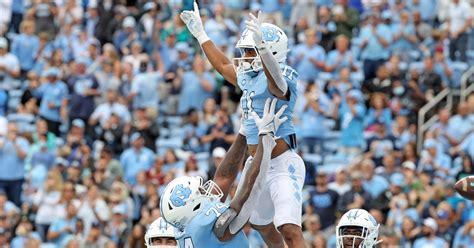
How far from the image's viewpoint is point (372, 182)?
23.1 metres

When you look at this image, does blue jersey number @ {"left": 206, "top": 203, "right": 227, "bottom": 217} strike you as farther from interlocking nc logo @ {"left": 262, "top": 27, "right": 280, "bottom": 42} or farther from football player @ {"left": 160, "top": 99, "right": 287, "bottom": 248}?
interlocking nc logo @ {"left": 262, "top": 27, "right": 280, "bottom": 42}

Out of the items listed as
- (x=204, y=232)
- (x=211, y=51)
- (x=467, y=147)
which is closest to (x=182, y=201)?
(x=204, y=232)

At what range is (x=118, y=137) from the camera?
25.9m

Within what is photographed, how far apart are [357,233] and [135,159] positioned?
12.8 meters

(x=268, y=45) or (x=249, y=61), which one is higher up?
(x=268, y=45)

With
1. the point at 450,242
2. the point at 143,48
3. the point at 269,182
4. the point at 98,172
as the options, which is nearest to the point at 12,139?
the point at 98,172

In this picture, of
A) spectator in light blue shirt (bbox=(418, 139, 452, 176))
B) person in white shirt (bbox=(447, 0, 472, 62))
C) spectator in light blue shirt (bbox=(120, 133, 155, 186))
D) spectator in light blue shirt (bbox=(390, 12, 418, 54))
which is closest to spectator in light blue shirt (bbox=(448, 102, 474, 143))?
Result: spectator in light blue shirt (bbox=(418, 139, 452, 176))

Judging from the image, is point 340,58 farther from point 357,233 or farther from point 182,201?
point 182,201

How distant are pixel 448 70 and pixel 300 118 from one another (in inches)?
114

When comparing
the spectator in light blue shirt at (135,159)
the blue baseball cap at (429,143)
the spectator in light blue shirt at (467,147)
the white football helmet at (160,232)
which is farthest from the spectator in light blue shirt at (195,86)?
the white football helmet at (160,232)

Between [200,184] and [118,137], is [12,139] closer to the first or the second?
[118,137]

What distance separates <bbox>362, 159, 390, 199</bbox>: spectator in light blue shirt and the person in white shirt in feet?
15.4

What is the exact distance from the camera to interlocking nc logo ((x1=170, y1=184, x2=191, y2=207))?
39.9 ft

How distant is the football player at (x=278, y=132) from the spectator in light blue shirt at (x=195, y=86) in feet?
41.5
